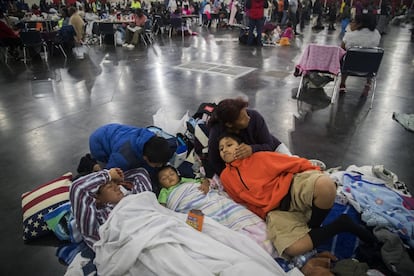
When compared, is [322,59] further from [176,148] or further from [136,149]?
[136,149]

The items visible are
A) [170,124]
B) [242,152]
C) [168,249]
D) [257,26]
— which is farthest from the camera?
[257,26]

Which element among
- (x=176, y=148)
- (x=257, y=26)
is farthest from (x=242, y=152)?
(x=257, y=26)

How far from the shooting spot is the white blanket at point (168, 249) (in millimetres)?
1456

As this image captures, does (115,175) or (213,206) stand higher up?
(115,175)

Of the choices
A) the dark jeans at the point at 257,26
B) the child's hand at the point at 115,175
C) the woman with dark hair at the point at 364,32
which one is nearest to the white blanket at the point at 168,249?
the child's hand at the point at 115,175

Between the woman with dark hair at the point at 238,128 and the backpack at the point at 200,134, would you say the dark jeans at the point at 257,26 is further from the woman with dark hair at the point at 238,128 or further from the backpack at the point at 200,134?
the woman with dark hair at the point at 238,128

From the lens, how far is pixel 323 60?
184 inches

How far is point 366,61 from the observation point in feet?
14.1

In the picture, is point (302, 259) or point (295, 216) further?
point (295, 216)

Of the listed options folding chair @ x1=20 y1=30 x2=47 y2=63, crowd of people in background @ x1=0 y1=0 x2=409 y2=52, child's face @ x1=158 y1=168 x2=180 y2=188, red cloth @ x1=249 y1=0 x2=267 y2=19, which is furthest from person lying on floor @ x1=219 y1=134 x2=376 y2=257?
red cloth @ x1=249 y1=0 x2=267 y2=19

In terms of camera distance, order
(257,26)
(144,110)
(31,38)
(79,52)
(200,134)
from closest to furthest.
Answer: (200,134)
(144,110)
(31,38)
(79,52)
(257,26)

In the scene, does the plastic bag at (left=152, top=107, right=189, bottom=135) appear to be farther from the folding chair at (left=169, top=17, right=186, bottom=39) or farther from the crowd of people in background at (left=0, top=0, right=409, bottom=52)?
the folding chair at (left=169, top=17, right=186, bottom=39)

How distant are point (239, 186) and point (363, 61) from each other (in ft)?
11.2

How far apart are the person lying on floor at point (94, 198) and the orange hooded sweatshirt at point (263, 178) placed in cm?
73
